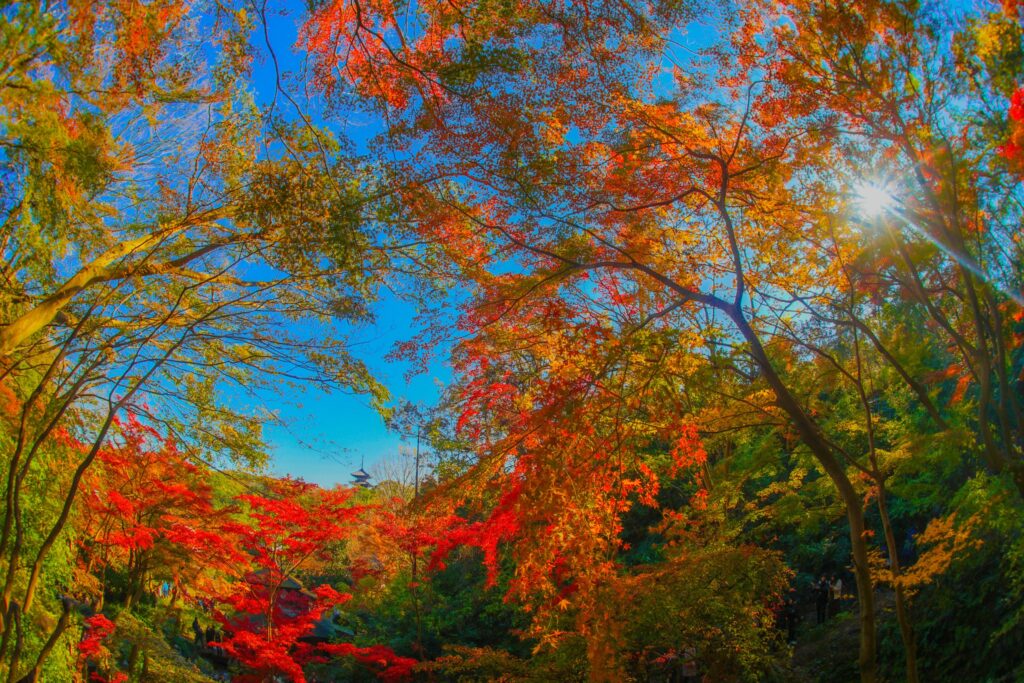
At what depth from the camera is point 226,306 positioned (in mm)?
5891

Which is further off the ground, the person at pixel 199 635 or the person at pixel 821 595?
the person at pixel 821 595

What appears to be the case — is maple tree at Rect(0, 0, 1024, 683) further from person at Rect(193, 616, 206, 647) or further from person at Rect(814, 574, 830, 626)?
person at Rect(193, 616, 206, 647)

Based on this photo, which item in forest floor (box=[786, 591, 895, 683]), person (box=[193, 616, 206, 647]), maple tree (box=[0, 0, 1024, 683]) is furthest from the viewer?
person (box=[193, 616, 206, 647])

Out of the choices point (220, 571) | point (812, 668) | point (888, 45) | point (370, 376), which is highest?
point (888, 45)

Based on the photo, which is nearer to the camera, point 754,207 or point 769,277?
point 754,207

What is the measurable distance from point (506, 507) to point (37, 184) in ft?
18.2

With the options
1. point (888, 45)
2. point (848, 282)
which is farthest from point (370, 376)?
point (888, 45)

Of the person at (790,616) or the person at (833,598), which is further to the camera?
the person at (833,598)

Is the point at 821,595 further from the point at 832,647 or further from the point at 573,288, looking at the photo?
the point at 573,288

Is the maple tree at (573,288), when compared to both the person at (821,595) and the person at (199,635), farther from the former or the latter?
the person at (199,635)

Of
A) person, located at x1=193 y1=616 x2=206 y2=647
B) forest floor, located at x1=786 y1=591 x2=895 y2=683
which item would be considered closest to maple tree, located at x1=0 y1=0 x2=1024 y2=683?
forest floor, located at x1=786 y1=591 x2=895 y2=683

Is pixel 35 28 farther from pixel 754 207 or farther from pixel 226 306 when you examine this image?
pixel 754 207

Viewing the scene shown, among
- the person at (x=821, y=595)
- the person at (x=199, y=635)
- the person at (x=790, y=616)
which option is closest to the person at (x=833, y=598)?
the person at (x=821, y=595)

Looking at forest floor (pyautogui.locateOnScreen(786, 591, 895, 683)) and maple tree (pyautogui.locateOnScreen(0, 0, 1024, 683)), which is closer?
maple tree (pyautogui.locateOnScreen(0, 0, 1024, 683))
